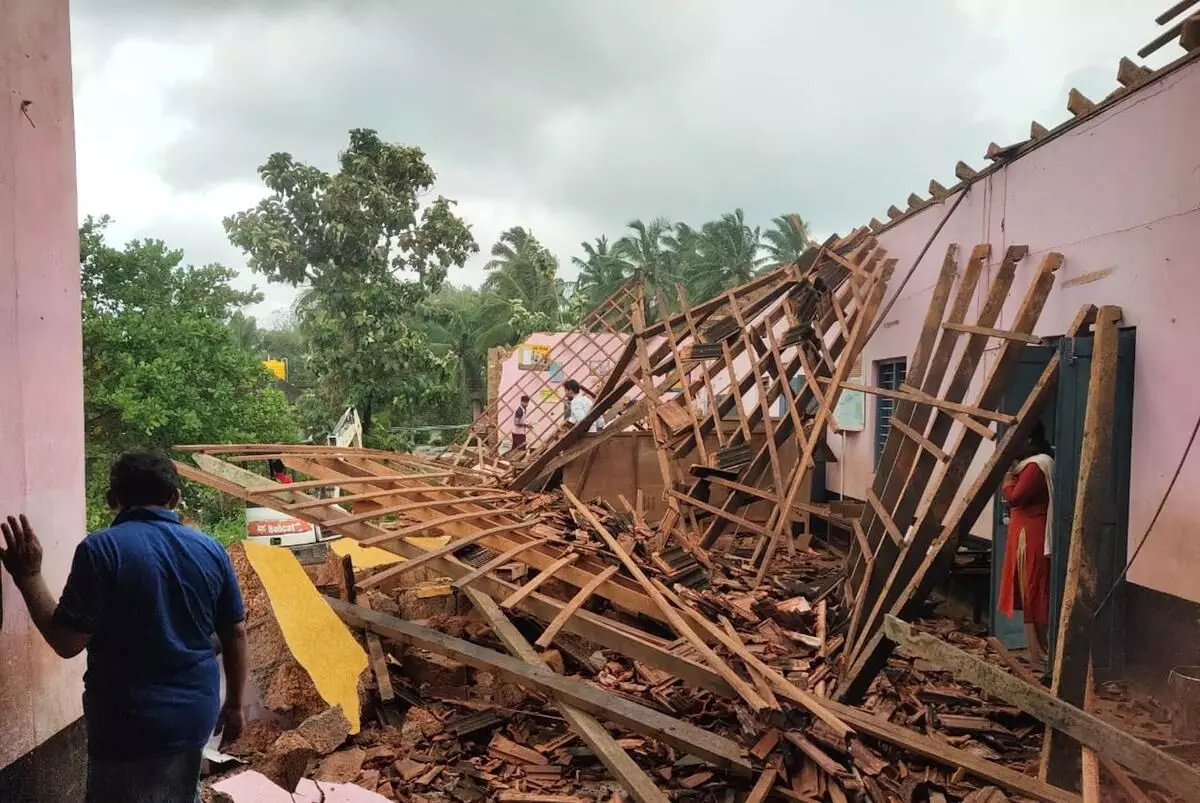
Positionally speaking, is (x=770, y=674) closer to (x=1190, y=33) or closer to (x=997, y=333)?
(x=997, y=333)

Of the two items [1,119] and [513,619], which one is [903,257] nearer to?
[513,619]

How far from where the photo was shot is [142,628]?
7.21 feet

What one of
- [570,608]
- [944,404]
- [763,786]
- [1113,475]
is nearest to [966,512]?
[944,404]

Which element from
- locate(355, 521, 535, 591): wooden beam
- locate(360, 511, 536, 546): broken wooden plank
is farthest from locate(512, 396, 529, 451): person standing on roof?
locate(355, 521, 535, 591): wooden beam

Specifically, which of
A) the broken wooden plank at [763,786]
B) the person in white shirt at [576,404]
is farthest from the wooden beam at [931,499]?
the person in white shirt at [576,404]

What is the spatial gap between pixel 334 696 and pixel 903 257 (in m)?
7.87

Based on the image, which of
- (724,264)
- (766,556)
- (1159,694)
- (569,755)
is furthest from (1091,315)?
(724,264)

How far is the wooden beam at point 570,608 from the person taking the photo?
14.1ft

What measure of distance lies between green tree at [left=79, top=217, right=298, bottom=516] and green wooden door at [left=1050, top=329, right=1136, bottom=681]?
12.4 metres

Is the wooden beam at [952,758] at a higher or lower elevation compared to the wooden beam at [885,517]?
lower

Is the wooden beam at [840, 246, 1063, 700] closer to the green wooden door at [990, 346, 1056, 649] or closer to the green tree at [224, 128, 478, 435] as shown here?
the green wooden door at [990, 346, 1056, 649]

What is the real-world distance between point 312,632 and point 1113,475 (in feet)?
18.1

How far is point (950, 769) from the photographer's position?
3.59m

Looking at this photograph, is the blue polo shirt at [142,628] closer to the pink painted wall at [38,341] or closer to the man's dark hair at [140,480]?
the man's dark hair at [140,480]
